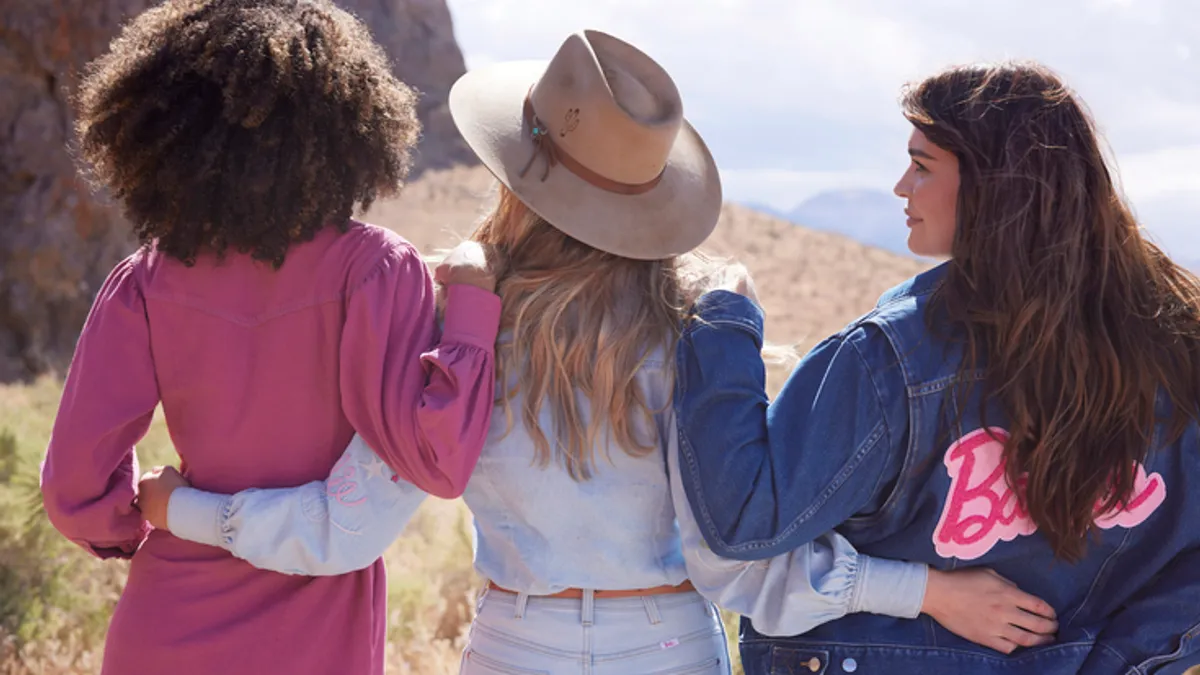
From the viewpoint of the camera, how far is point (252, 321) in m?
2.27

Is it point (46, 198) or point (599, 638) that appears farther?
point (46, 198)

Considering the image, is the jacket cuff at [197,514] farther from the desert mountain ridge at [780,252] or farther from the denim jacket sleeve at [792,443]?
the desert mountain ridge at [780,252]

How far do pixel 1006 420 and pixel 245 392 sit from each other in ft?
4.50

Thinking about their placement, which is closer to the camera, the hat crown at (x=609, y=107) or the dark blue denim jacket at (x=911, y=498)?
the dark blue denim jacket at (x=911, y=498)

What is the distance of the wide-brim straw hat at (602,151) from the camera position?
231 cm

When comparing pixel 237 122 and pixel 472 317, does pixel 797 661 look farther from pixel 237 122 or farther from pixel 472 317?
pixel 237 122

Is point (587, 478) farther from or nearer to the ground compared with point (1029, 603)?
nearer to the ground

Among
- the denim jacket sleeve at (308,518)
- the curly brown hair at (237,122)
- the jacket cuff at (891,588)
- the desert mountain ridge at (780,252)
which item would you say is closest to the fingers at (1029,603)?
the jacket cuff at (891,588)

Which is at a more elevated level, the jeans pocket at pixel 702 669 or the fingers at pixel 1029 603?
the fingers at pixel 1029 603

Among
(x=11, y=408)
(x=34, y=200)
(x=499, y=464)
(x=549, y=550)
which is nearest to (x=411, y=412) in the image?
(x=499, y=464)

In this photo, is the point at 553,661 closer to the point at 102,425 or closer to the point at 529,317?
the point at 529,317

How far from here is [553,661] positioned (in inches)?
90.0

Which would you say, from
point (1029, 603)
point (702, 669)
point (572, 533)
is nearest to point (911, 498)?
point (1029, 603)

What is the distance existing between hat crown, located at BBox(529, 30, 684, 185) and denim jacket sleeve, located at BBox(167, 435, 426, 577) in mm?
703
